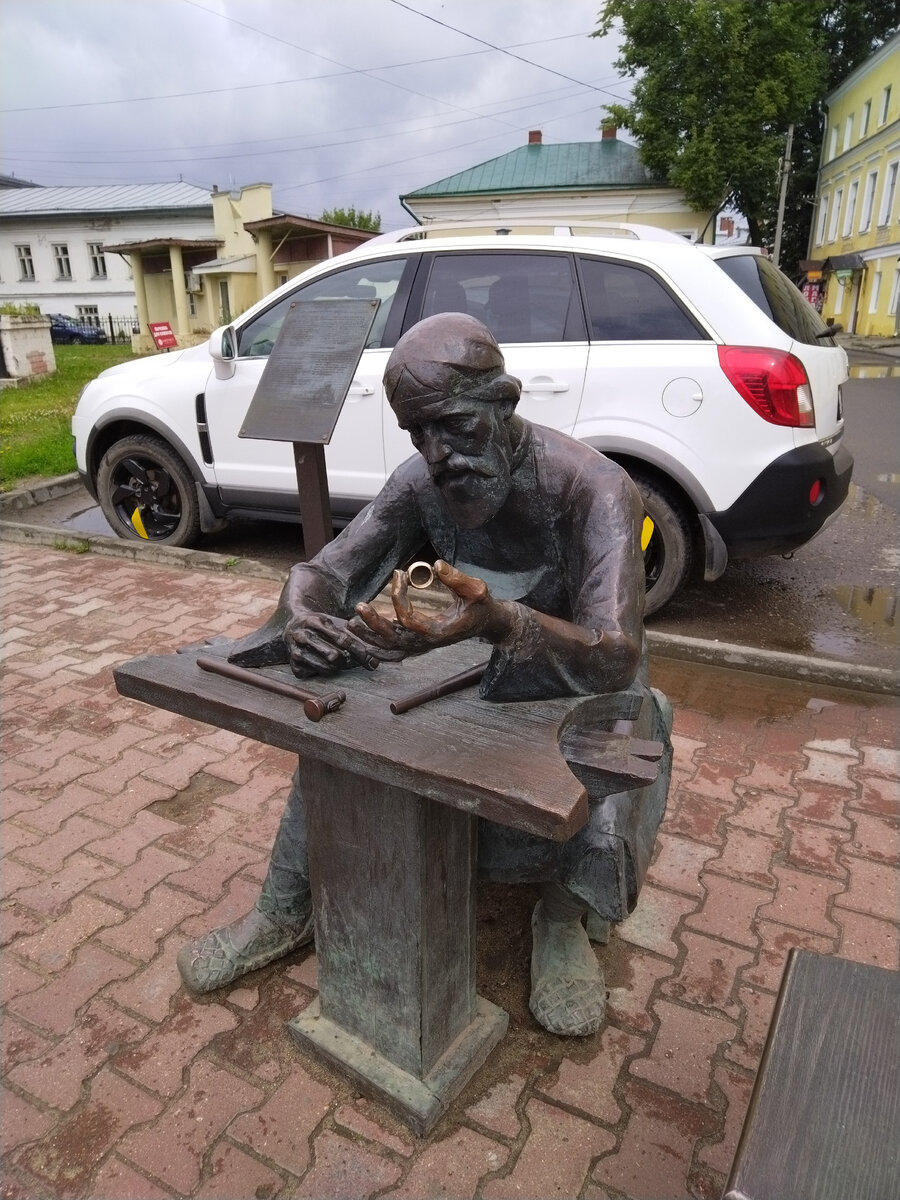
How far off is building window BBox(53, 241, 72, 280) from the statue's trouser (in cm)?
4111

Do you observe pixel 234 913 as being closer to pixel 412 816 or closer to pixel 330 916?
pixel 330 916

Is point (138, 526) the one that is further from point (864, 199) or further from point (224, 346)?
point (864, 199)

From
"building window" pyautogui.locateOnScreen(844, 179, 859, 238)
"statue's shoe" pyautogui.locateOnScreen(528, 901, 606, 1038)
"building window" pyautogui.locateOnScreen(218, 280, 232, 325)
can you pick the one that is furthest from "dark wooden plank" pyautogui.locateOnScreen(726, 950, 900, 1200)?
"building window" pyautogui.locateOnScreen(844, 179, 859, 238)

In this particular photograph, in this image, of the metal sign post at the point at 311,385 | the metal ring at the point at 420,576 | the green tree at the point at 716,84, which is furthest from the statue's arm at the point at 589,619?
the green tree at the point at 716,84

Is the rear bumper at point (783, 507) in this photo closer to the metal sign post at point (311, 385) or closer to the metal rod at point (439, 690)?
the metal sign post at point (311, 385)

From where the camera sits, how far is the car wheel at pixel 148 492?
5.43 m

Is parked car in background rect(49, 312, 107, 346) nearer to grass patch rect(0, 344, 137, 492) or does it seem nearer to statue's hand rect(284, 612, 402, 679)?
grass patch rect(0, 344, 137, 492)

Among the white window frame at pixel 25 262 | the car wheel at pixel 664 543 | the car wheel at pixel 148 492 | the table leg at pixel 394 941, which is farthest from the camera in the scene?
the white window frame at pixel 25 262

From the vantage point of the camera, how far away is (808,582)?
5.25 m

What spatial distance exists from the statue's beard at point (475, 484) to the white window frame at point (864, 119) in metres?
35.8

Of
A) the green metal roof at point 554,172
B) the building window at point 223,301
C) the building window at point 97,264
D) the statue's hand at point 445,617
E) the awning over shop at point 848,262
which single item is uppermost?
the green metal roof at point 554,172

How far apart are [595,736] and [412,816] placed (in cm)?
39

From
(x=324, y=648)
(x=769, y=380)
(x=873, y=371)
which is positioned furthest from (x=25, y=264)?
(x=324, y=648)

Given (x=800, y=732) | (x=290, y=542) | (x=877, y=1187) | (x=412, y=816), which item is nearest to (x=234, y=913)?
(x=412, y=816)
